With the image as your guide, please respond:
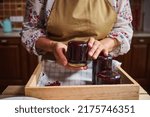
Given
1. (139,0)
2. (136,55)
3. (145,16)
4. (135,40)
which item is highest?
(139,0)

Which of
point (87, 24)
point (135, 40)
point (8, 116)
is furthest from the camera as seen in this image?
point (135, 40)

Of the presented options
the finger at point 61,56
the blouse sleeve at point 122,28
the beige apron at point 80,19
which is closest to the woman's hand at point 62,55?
the finger at point 61,56

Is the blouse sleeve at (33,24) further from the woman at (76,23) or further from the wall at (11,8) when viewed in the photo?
the wall at (11,8)

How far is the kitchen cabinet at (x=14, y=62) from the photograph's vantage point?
2654 mm

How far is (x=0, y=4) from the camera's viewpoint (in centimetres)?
288

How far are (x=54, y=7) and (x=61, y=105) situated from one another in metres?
0.44

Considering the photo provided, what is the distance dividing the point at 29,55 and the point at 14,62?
18cm

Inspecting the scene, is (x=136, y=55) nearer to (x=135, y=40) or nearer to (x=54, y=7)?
(x=135, y=40)

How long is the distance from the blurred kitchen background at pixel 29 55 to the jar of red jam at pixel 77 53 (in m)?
1.96

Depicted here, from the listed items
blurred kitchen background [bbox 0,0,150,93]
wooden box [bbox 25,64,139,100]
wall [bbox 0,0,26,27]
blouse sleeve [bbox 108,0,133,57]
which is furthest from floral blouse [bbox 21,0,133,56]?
wall [bbox 0,0,26,27]

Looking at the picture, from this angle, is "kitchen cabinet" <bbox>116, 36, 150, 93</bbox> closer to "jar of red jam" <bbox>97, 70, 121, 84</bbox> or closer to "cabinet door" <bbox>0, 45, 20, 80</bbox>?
"cabinet door" <bbox>0, 45, 20, 80</bbox>

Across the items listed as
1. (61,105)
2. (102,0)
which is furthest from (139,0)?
(61,105)

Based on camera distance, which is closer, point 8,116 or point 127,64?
point 8,116

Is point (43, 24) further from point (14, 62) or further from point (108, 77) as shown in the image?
point (14, 62)
